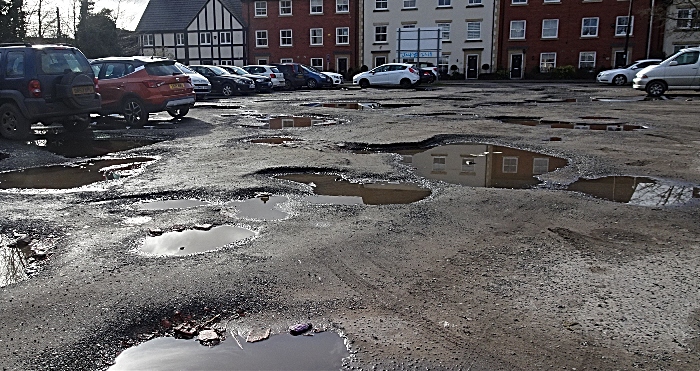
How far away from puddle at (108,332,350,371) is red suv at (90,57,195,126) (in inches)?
471

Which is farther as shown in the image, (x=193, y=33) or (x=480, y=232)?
(x=193, y=33)

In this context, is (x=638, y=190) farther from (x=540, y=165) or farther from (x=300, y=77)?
(x=300, y=77)

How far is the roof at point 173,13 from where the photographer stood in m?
57.8

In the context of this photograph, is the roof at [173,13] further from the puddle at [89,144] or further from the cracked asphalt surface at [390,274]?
the cracked asphalt surface at [390,274]

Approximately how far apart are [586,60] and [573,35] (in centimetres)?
239

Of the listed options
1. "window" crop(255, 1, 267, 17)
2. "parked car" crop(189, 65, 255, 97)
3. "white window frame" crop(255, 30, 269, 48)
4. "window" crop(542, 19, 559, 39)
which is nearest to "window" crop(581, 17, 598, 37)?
"window" crop(542, 19, 559, 39)

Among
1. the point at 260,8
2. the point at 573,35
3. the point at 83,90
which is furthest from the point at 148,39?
the point at 83,90

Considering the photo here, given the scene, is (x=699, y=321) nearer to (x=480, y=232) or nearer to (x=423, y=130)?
(x=480, y=232)

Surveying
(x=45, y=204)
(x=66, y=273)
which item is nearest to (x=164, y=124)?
(x=45, y=204)

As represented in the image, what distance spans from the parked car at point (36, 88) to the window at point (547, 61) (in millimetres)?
44959

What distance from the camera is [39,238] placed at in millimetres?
5438

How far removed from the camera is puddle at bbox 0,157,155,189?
7.79m

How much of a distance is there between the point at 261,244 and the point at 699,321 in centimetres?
339

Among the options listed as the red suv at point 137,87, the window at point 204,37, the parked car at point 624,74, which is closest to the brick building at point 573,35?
the parked car at point 624,74
